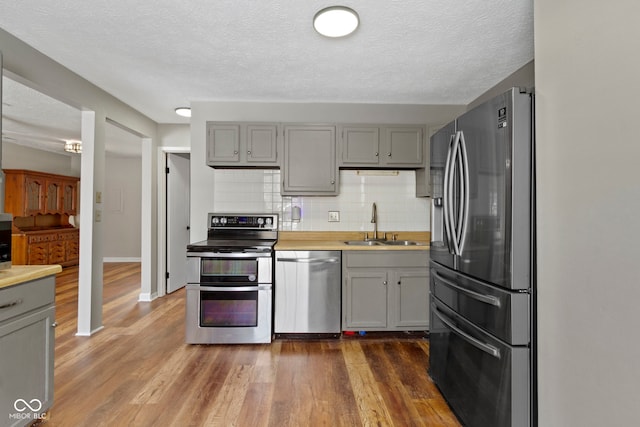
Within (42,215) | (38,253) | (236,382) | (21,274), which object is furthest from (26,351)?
(42,215)

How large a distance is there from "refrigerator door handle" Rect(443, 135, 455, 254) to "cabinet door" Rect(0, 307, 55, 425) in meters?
2.34

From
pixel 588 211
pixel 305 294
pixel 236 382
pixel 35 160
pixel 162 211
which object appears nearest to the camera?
pixel 588 211

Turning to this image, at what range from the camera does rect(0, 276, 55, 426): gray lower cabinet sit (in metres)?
1.54

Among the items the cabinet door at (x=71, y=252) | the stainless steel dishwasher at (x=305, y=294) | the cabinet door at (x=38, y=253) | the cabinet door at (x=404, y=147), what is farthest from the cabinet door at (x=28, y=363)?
the cabinet door at (x=71, y=252)

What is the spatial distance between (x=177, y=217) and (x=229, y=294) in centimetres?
234

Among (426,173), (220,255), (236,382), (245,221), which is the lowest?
(236,382)

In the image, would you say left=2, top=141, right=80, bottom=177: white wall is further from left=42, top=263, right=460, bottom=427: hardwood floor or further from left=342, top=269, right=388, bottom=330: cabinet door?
left=342, top=269, right=388, bottom=330: cabinet door

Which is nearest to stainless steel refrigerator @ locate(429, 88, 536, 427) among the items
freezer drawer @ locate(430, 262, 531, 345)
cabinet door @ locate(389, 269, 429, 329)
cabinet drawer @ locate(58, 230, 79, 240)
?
freezer drawer @ locate(430, 262, 531, 345)

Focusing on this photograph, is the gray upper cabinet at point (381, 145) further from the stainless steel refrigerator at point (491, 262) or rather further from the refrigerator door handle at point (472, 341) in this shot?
the refrigerator door handle at point (472, 341)

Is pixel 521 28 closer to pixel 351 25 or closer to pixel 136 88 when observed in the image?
pixel 351 25

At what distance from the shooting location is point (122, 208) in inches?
294

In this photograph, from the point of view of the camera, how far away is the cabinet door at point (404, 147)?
11.3 ft

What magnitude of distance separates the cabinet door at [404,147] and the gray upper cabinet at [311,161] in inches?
23.1

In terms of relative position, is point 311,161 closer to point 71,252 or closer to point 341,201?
point 341,201
